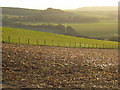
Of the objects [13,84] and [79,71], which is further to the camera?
[79,71]

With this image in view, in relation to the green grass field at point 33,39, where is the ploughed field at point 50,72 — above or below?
below

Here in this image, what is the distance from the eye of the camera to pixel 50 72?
82.0ft

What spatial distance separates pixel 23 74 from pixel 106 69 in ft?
39.7

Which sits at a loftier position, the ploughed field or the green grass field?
the green grass field

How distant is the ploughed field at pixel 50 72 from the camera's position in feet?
69.9

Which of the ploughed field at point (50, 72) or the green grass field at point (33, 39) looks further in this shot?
the green grass field at point (33, 39)

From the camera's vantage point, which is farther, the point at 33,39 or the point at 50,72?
the point at 33,39

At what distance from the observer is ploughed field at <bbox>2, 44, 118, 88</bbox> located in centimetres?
2131

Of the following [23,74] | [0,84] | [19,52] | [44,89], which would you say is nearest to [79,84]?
[44,89]

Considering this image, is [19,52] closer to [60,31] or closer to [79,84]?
[79,84]

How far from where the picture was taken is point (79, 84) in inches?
854

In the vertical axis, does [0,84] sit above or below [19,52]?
below

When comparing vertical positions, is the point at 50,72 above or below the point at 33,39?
below

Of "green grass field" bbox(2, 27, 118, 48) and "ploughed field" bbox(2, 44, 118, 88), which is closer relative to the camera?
"ploughed field" bbox(2, 44, 118, 88)
